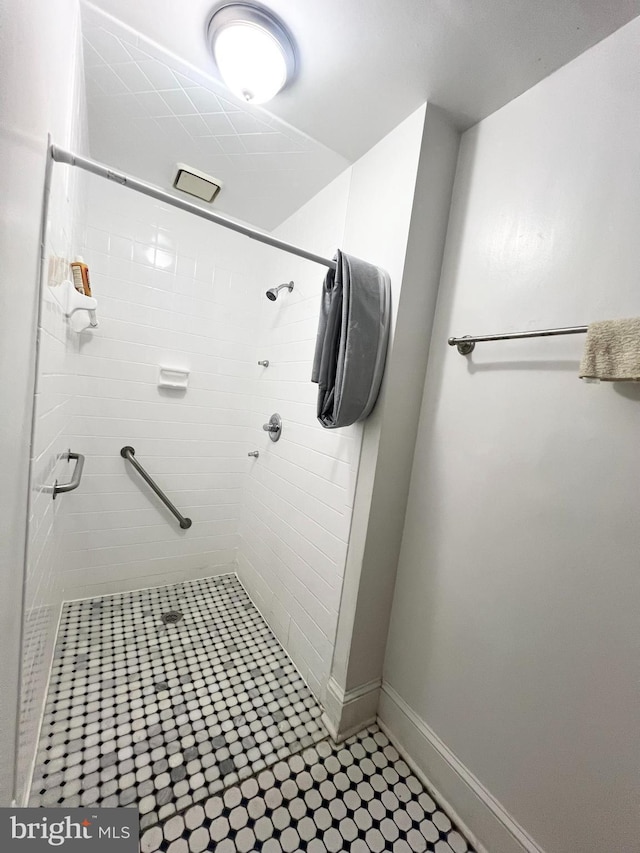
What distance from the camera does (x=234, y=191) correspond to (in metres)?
1.73

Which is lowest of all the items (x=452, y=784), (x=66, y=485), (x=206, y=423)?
(x=452, y=784)

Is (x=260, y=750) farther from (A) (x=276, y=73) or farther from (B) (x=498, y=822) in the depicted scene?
(A) (x=276, y=73)

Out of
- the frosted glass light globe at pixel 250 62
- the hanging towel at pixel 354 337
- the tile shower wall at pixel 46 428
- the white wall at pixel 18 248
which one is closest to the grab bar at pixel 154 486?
Answer: the tile shower wall at pixel 46 428

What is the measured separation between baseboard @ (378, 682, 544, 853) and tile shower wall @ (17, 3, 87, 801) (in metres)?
1.16

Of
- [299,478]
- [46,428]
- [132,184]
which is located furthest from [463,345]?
[46,428]

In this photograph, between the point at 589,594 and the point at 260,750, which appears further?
the point at 260,750

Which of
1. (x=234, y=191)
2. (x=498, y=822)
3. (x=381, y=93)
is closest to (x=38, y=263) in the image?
(x=381, y=93)

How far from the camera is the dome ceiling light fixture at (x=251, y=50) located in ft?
3.02

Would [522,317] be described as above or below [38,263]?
above

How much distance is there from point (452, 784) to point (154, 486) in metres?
1.85

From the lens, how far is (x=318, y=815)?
3.23 ft

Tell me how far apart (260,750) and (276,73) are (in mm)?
2303

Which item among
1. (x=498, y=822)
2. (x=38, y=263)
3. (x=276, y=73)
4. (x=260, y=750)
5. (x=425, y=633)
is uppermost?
(x=276, y=73)

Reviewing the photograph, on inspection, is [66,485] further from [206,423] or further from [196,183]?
[196,183]
